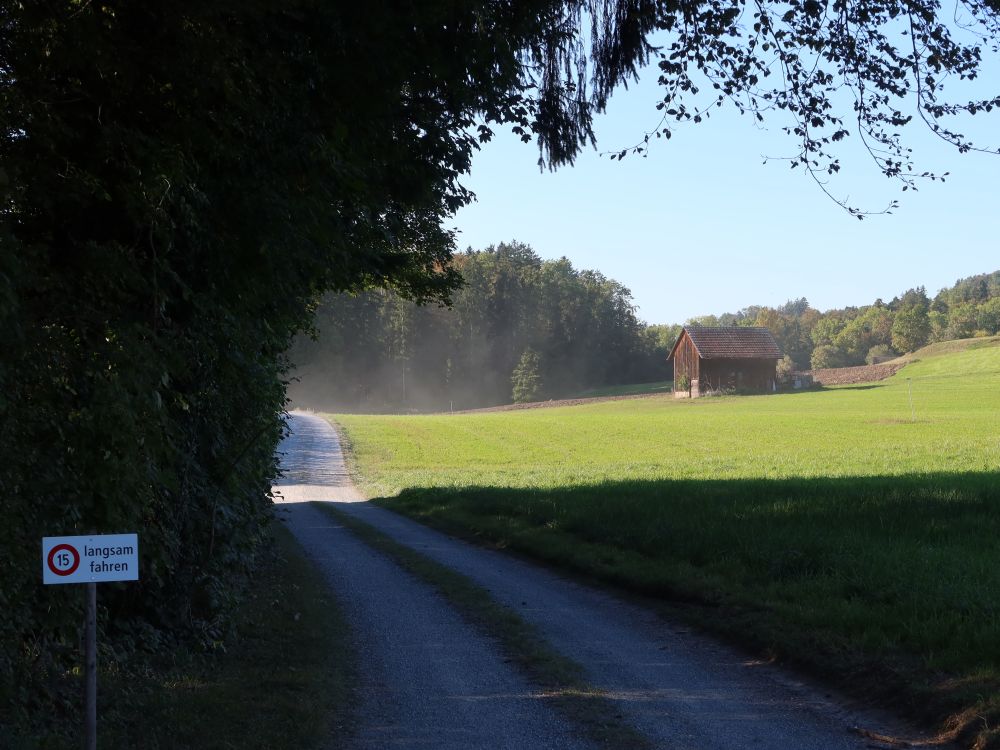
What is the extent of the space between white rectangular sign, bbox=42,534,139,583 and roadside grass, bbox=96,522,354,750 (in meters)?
1.36

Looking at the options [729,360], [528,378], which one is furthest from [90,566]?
[528,378]

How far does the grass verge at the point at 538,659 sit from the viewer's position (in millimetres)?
6059

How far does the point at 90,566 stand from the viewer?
4.64 m

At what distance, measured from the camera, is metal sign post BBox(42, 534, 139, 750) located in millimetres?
4586

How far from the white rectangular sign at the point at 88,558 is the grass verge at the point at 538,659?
304cm

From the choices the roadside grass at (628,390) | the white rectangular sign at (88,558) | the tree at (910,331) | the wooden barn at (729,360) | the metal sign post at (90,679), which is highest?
the tree at (910,331)

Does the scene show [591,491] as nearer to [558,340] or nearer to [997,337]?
[558,340]

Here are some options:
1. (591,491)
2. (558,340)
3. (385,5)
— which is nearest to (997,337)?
(558,340)

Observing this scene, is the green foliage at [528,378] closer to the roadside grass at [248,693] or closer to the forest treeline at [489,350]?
the forest treeline at [489,350]

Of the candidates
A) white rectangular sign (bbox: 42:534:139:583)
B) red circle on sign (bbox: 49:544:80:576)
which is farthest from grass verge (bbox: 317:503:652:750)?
red circle on sign (bbox: 49:544:80:576)

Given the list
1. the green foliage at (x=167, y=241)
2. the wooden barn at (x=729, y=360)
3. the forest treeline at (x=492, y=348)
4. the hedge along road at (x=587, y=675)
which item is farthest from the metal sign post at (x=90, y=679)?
the forest treeline at (x=492, y=348)

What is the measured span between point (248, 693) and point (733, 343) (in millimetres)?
90684

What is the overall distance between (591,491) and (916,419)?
120ft

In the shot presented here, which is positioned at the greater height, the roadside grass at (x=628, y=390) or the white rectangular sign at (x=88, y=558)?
the roadside grass at (x=628, y=390)
